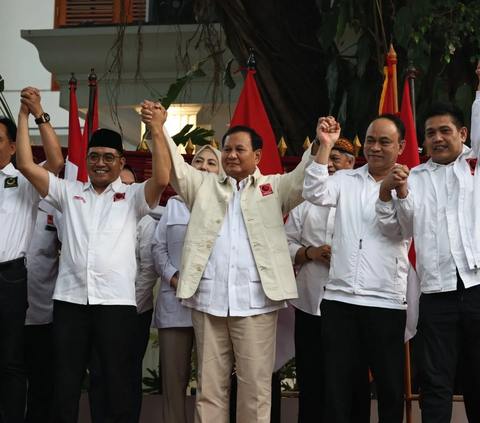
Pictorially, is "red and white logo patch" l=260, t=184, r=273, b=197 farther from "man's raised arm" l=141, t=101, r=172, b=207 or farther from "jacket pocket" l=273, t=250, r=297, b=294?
"man's raised arm" l=141, t=101, r=172, b=207

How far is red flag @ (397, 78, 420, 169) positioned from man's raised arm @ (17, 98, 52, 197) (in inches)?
70.5

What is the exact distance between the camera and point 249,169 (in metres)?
3.30

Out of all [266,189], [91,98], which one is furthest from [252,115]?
[266,189]

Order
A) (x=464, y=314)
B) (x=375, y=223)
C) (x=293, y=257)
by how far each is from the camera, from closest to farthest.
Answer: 1. (x=464, y=314)
2. (x=375, y=223)
3. (x=293, y=257)

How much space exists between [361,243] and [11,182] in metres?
1.51

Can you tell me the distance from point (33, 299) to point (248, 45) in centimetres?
248

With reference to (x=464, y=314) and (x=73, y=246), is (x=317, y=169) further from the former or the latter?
(x=73, y=246)

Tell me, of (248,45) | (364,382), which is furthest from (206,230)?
(248,45)

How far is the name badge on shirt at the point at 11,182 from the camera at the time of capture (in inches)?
135

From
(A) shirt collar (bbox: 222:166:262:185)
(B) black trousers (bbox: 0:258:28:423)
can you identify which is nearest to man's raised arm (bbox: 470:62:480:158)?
(A) shirt collar (bbox: 222:166:262:185)

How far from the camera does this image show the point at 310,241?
141 inches

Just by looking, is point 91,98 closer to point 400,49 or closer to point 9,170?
point 9,170

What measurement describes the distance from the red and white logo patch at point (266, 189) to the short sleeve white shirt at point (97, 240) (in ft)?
1.59

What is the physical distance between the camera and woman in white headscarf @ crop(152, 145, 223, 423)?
3.51 metres
